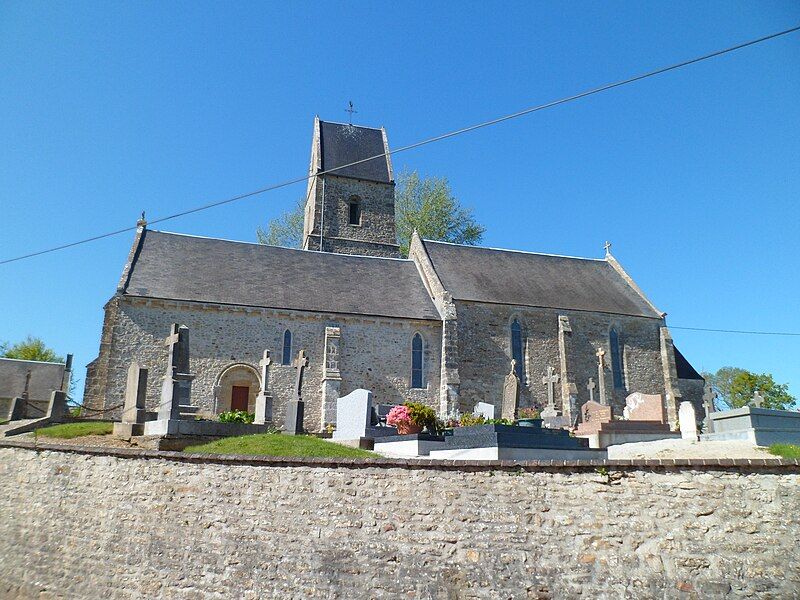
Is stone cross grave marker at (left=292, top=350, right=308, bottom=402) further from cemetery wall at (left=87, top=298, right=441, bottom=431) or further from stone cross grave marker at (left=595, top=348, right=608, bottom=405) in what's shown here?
stone cross grave marker at (left=595, top=348, right=608, bottom=405)

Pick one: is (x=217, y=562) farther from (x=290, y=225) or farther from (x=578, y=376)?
(x=290, y=225)

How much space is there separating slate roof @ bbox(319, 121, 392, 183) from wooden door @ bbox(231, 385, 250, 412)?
1611 centimetres

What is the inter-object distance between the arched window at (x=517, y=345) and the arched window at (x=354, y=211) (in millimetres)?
12460

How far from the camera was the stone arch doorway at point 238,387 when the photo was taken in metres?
23.6

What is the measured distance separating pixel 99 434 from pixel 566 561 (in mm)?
10907

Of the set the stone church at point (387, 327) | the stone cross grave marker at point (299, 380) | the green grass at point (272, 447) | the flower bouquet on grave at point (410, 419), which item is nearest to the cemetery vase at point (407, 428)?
the flower bouquet on grave at point (410, 419)

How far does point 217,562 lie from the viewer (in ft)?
30.2

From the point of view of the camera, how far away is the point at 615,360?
2895 cm

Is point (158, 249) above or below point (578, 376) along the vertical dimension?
above

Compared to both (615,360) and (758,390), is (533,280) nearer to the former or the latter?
(615,360)

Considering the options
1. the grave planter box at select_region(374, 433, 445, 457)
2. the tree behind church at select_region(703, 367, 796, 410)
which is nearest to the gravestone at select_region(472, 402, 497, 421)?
the grave planter box at select_region(374, 433, 445, 457)

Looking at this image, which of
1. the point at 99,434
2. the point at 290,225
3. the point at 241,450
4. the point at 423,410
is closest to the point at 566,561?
the point at 241,450

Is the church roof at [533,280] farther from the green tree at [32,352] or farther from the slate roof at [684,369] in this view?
the green tree at [32,352]

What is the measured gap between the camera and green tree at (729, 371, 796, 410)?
41969mm
